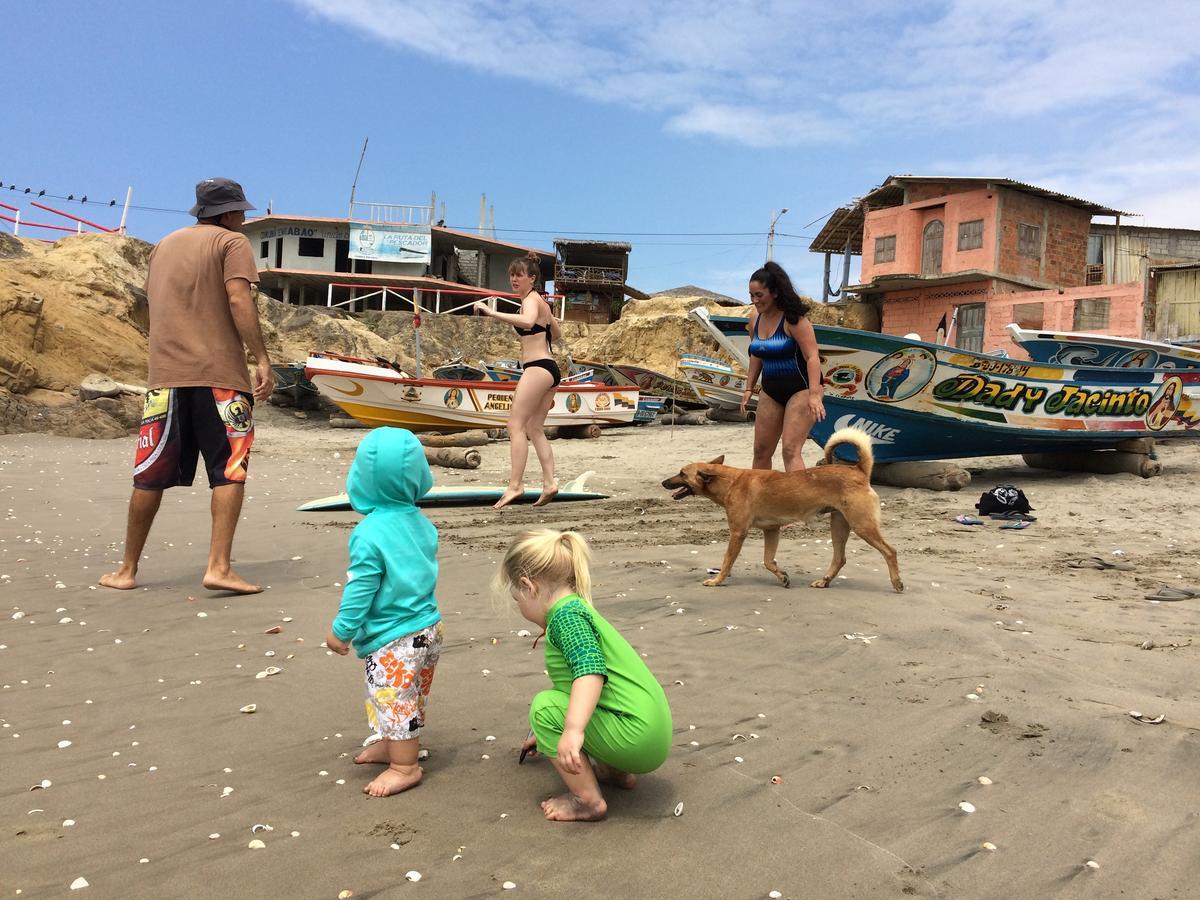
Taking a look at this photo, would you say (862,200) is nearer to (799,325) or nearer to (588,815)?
(799,325)

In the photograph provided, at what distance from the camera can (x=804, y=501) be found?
5211 millimetres

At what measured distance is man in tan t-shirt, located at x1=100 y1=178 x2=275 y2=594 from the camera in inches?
195

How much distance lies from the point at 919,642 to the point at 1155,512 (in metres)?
5.85

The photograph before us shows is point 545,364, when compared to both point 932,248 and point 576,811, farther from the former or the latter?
point 932,248

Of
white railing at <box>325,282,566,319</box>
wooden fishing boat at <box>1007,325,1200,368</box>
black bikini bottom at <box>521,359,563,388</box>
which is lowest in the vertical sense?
black bikini bottom at <box>521,359,563,388</box>

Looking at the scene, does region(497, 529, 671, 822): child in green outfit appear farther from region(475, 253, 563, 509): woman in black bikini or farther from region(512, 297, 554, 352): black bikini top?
region(512, 297, 554, 352): black bikini top

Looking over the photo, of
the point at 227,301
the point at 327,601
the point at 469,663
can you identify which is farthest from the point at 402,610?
the point at 227,301

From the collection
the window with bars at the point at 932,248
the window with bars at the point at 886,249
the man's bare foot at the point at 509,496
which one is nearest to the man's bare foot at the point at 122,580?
the man's bare foot at the point at 509,496

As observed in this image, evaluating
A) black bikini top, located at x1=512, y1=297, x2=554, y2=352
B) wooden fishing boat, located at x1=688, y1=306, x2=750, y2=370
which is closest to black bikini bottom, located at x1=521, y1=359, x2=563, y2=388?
black bikini top, located at x1=512, y1=297, x2=554, y2=352

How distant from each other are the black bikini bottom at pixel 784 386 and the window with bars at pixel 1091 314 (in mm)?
27053

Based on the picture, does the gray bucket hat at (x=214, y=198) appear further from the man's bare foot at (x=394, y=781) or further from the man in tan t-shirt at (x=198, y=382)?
the man's bare foot at (x=394, y=781)

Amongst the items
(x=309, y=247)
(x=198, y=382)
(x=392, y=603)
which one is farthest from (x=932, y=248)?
(x=392, y=603)

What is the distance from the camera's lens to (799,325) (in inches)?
255

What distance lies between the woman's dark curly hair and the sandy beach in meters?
1.80
